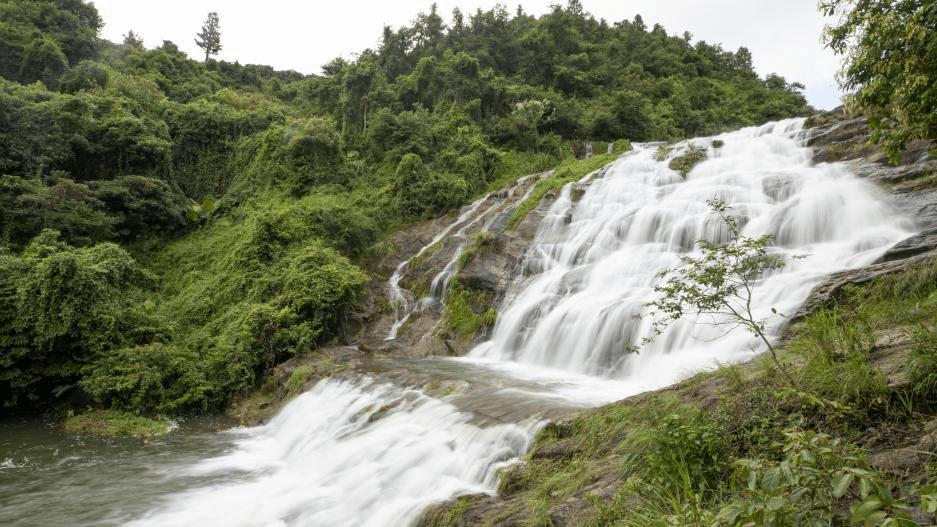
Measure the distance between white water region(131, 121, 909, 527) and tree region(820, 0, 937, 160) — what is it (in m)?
4.04

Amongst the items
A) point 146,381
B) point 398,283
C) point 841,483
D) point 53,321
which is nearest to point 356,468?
point 841,483

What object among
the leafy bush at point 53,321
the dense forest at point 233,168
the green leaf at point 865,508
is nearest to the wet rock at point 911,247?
the green leaf at point 865,508

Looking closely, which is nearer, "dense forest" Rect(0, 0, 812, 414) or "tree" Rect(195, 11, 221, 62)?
"dense forest" Rect(0, 0, 812, 414)

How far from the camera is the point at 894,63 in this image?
188 inches

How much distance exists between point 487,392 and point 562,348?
313cm

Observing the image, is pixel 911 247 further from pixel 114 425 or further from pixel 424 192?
pixel 424 192

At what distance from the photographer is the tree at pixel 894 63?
4449 mm

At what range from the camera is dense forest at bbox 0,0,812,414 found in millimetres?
12312

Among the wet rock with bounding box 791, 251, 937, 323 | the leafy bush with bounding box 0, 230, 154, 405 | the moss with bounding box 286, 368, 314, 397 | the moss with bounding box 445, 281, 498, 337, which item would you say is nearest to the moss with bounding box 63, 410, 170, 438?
the leafy bush with bounding box 0, 230, 154, 405

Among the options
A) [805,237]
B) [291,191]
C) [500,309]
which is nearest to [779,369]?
[805,237]

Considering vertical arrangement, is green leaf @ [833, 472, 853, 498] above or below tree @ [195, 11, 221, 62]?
below

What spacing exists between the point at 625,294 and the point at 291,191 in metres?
16.9

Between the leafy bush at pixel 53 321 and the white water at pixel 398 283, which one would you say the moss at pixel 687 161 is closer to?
the white water at pixel 398 283

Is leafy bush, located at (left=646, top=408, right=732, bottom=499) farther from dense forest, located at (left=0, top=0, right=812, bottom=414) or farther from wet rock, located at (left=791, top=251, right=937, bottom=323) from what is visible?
dense forest, located at (left=0, top=0, right=812, bottom=414)
